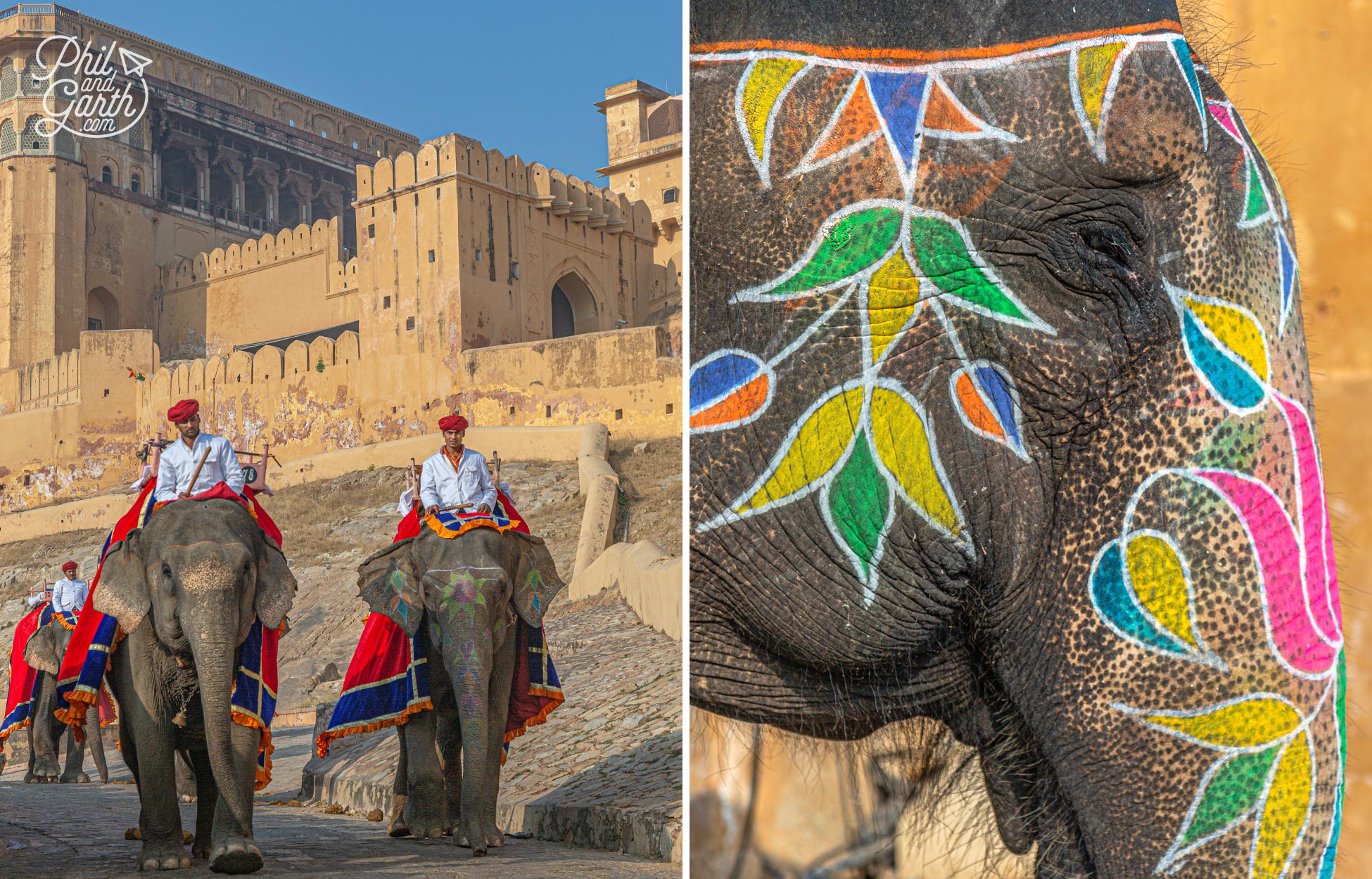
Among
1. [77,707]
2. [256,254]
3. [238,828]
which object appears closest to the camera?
[238,828]

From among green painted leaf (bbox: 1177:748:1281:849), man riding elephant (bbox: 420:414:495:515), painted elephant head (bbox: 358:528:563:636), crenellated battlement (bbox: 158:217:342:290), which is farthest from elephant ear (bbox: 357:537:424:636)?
crenellated battlement (bbox: 158:217:342:290)

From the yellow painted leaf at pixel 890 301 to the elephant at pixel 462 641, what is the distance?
119 inches

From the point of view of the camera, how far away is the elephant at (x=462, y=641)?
161 inches

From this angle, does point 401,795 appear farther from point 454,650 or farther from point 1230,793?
point 1230,793

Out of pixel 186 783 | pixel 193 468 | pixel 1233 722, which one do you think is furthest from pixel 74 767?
pixel 1233 722

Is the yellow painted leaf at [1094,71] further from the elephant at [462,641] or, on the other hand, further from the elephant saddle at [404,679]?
the elephant saddle at [404,679]

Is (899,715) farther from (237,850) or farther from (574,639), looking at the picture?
(574,639)

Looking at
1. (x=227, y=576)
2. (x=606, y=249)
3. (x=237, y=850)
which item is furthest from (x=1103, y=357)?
(x=606, y=249)

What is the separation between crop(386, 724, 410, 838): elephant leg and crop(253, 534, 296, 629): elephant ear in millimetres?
846

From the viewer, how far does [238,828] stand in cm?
372

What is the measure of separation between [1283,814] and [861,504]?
0.43m

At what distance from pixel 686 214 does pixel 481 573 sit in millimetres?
2964

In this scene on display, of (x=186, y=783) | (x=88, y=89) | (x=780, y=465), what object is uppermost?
(x=88, y=89)

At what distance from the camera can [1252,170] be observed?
125 cm
